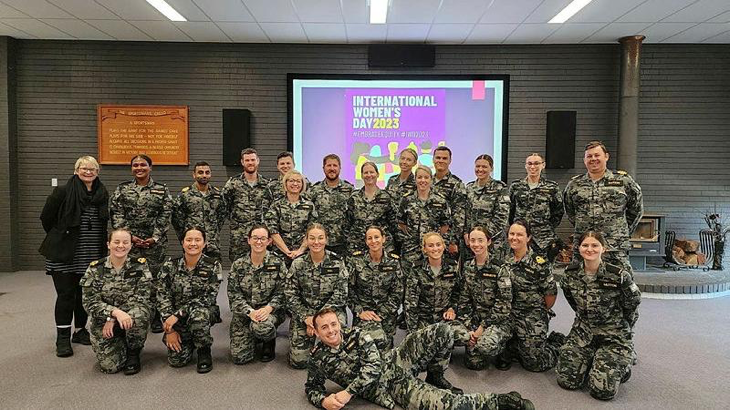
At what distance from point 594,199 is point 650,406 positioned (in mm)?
1522

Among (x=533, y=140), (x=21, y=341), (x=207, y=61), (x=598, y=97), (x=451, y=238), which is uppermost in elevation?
(x=207, y=61)

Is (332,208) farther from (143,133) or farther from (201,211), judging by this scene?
(143,133)

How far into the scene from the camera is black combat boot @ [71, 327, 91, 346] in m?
3.66

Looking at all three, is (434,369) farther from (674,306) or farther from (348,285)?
(674,306)

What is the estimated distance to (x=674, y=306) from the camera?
194 inches

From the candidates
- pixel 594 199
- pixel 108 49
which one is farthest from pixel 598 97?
pixel 108 49

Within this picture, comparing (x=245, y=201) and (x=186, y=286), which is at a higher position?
(x=245, y=201)

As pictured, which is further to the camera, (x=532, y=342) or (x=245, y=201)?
(x=245, y=201)

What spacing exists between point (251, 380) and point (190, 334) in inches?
23.5

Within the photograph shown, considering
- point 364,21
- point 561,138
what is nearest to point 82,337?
point 364,21

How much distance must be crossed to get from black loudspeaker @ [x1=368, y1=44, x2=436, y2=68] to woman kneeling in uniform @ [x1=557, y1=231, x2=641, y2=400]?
413cm

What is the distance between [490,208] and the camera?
434cm

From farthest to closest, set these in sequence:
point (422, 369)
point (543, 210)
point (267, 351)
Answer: point (543, 210)
point (267, 351)
point (422, 369)

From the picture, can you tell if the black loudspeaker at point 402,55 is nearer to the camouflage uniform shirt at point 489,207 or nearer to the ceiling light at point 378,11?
the ceiling light at point 378,11
